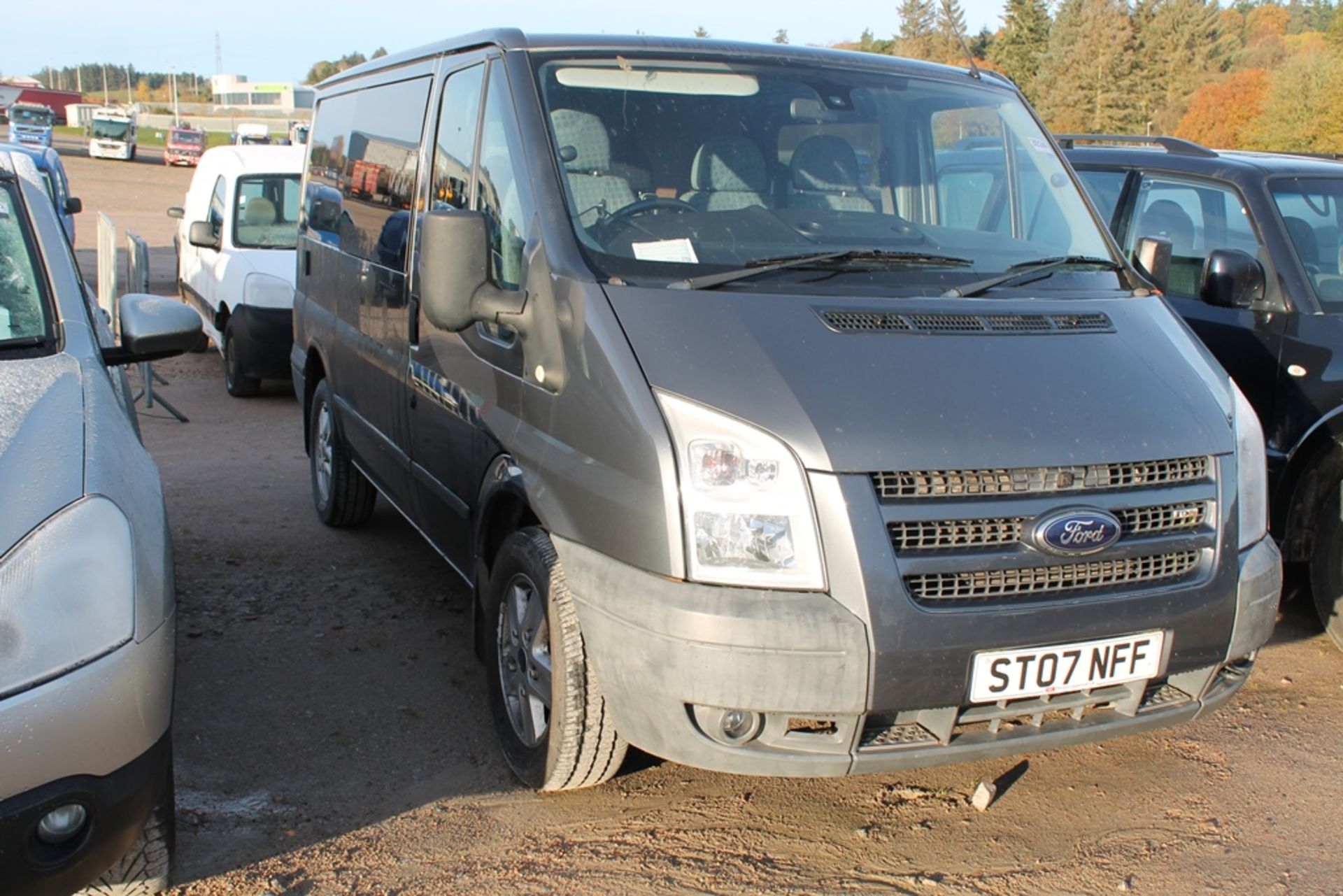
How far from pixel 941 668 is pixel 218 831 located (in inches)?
76.8

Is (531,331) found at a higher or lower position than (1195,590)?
higher

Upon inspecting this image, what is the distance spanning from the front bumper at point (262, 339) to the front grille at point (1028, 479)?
303 inches

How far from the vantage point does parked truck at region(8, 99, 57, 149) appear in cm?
4094

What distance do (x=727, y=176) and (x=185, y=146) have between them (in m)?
48.2

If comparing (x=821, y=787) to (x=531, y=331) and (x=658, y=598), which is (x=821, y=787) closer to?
(x=658, y=598)

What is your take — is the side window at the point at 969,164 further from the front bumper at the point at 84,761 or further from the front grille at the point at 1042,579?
the front bumper at the point at 84,761

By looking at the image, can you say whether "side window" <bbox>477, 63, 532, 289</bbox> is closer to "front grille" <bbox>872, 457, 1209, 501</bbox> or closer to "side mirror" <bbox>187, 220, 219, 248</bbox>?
"front grille" <bbox>872, 457, 1209, 501</bbox>

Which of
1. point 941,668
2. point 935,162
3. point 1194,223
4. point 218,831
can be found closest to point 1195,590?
point 941,668

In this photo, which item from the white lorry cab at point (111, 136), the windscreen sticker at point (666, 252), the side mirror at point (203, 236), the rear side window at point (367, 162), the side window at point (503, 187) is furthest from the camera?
the white lorry cab at point (111, 136)

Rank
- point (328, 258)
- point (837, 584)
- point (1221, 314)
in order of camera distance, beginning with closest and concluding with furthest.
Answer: point (837, 584) < point (1221, 314) < point (328, 258)

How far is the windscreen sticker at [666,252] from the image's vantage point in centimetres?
340

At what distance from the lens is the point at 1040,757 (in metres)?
3.92

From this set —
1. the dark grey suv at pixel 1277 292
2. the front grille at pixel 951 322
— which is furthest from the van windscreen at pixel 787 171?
the dark grey suv at pixel 1277 292

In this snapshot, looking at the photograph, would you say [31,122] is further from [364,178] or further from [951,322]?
[951,322]
